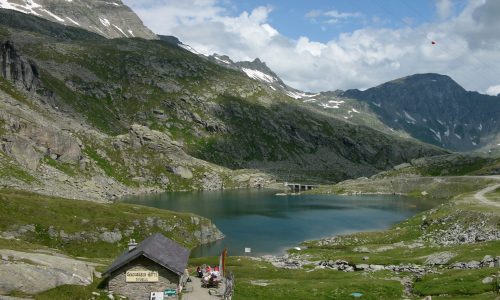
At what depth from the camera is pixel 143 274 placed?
41.9m

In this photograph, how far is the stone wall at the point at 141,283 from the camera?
1628 inches

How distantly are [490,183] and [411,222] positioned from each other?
89931 mm

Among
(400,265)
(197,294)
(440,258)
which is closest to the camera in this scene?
(197,294)

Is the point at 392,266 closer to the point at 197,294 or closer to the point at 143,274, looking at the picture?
the point at 197,294

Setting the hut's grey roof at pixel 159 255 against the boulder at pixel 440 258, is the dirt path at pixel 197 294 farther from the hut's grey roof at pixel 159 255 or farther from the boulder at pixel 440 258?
the boulder at pixel 440 258

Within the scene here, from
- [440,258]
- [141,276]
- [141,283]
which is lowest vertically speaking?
[440,258]

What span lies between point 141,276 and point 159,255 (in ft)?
7.86

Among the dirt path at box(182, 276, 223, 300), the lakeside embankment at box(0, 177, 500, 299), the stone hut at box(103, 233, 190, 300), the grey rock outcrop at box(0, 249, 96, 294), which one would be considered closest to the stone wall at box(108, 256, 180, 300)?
the stone hut at box(103, 233, 190, 300)

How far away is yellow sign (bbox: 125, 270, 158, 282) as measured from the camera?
137ft

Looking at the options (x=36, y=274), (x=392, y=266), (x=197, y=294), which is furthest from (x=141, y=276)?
(x=392, y=266)

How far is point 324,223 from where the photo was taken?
13475 cm

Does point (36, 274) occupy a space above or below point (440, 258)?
above

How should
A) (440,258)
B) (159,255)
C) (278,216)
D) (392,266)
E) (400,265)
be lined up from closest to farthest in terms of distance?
(159,255) → (392,266) → (440,258) → (400,265) → (278,216)

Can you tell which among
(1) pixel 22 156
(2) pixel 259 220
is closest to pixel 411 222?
(2) pixel 259 220
